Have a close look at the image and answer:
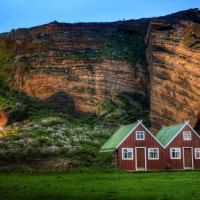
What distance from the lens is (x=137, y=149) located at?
6631 cm

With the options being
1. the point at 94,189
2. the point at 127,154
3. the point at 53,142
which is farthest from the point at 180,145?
the point at 94,189

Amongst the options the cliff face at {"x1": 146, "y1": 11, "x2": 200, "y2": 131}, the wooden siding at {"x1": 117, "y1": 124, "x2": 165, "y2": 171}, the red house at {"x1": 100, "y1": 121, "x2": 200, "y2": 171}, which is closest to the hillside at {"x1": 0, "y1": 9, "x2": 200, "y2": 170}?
the cliff face at {"x1": 146, "y1": 11, "x2": 200, "y2": 131}

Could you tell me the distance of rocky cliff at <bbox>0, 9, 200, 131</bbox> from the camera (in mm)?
90875

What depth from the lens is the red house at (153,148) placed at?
65438mm

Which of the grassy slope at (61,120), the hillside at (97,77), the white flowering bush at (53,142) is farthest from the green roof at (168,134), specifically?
the hillside at (97,77)

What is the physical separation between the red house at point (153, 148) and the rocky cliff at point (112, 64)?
680 inches

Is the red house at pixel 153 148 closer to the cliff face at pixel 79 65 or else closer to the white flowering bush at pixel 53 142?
A: the white flowering bush at pixel 53 142

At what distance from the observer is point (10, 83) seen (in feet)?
368

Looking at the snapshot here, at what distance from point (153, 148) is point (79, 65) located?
1852 inches

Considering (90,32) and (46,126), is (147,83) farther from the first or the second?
(46,126)

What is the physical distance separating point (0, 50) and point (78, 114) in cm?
2983

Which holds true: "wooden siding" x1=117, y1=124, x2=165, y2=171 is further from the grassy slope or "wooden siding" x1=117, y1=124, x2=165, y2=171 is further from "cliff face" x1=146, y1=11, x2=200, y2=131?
"cliff face" x1=146, y1=11, x2=200, y2=131

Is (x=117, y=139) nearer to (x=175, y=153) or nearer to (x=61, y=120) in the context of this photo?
(x=175, y=153)

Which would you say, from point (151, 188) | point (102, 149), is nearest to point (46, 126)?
point (102, 149)
